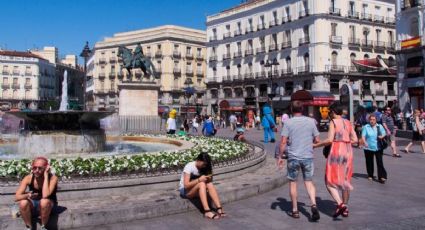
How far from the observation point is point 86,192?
7723 mm

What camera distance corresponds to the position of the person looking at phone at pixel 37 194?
6059 millimetres

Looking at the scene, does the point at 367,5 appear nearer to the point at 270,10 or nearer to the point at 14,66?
the point at 270,10

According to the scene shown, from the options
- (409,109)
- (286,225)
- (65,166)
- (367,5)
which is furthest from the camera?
(367,5)

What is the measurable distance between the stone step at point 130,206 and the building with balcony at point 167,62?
226 feet

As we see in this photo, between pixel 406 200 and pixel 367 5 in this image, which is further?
pixel 367 5

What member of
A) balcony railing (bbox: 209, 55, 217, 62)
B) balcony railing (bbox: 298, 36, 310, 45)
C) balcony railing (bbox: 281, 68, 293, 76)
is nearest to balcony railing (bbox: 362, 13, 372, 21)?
balcony railing (bbox: 298, 36, 310, 45)

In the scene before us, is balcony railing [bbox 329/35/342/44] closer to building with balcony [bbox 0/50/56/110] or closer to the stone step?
the stone step

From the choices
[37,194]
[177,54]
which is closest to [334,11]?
[177,54]

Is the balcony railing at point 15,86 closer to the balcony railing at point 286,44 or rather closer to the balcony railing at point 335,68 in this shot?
the balcony railing at point 286,44

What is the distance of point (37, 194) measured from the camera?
20.5 ft

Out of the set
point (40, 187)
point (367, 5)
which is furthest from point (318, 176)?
point (367, 5)

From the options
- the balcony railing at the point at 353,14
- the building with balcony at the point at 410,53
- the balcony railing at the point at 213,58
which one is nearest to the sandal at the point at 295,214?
the building with balcony at the point at 410,53

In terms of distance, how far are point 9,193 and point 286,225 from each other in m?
4.49

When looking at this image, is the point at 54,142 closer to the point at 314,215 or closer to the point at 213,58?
the point at 314,215
